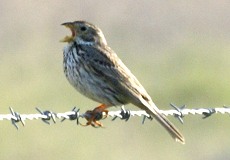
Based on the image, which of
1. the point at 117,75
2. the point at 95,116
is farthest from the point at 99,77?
the point at 95,116

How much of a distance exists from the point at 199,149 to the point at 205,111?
22.1ft

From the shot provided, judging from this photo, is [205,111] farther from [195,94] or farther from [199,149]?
[195,94]

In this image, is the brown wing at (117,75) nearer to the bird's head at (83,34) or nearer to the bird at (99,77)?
the bird at (99,77)

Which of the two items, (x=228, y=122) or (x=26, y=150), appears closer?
(x=26, y=150)

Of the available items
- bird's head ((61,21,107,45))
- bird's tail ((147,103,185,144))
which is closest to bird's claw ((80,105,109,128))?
bird's tail ((147,103,185,144))

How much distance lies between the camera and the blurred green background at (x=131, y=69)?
61.6 ft

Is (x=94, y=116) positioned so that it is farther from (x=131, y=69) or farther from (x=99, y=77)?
(x=131, y=69)

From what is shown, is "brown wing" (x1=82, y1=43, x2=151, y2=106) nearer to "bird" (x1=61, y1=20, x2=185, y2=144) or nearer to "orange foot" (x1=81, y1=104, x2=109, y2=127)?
"bird" (x1=61, y1=20, x2=185, y2=144)

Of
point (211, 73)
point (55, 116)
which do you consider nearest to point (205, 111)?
point (55, 116)

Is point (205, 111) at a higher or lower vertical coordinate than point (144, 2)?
higher

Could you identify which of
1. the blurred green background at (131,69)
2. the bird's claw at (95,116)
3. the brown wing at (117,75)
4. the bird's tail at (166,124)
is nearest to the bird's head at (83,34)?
the brown wing at (117,75)

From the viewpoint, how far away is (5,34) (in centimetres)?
2498

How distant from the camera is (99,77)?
12.7 m

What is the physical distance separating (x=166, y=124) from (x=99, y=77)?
0.88 m
